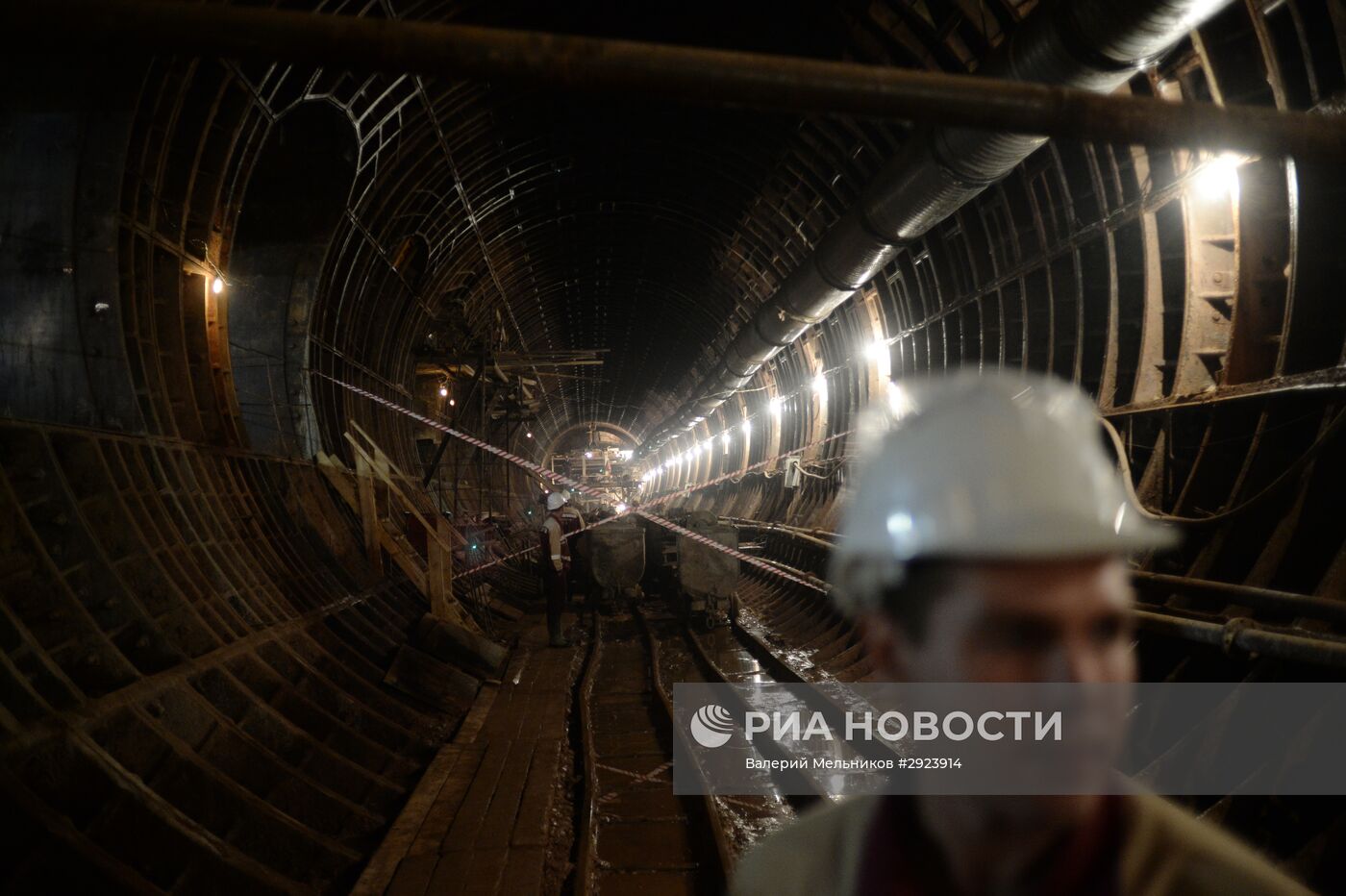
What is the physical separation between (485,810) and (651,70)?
4839 mm

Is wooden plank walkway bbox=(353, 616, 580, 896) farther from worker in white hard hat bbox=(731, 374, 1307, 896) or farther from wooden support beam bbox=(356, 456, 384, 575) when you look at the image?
worker in white hard hat bbox=(731, 374, 1307, 896)

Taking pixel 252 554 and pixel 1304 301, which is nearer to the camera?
pixel 1304 301

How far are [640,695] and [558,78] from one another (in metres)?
7.21

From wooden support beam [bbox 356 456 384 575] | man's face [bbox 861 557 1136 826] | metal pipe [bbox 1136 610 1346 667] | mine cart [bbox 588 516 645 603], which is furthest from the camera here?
mine cart [bbox 588 516 645 603]

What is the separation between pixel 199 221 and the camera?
7.03 m

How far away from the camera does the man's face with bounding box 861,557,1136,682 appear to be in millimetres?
781

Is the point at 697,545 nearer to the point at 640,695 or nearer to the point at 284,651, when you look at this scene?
the point at 640,695

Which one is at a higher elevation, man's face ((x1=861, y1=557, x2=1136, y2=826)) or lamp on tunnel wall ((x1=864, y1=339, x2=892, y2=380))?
lamp on tunnel wall ((x1=864, y1=339, x2=892, y2=380))

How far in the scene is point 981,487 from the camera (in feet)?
2.83

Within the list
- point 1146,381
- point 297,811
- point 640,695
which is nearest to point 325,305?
point 640,695

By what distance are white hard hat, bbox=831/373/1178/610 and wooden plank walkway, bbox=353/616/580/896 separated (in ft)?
12.9

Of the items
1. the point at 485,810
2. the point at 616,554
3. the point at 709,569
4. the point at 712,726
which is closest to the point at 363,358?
the point at 616,554

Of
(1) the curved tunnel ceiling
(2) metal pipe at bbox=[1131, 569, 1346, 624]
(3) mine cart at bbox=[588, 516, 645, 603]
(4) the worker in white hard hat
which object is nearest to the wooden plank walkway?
(4) the worker in white hard hat

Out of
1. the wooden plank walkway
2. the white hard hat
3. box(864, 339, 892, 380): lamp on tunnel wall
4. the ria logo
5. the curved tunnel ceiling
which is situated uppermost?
the curved tunnel ceiling
